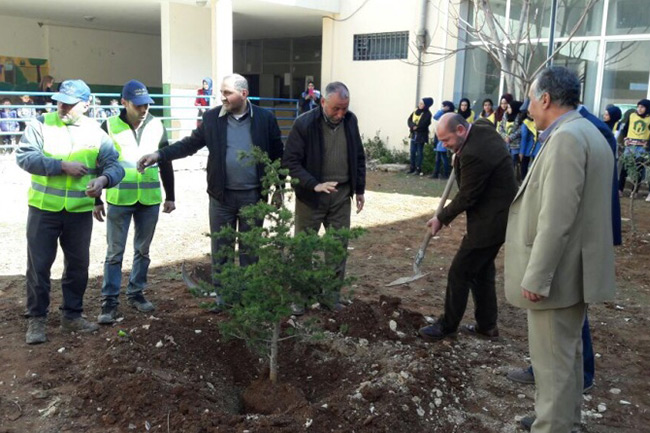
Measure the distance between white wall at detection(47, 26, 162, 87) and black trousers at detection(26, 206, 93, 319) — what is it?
1802 centimetres

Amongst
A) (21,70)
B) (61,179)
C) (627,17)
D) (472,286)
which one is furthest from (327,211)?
(21,70)

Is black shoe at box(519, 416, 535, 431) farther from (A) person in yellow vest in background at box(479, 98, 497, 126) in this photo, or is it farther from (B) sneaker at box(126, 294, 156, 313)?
(A) person in yellow vest in background at box(479, 98, 497, 126)

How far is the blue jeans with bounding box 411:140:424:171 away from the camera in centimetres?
1443

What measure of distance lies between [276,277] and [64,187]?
1816 millimetres

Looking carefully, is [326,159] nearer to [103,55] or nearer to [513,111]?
[513,111]

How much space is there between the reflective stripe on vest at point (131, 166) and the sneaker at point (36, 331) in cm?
100

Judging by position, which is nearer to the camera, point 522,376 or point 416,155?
point 522,376

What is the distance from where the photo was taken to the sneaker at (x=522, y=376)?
390 centimetres

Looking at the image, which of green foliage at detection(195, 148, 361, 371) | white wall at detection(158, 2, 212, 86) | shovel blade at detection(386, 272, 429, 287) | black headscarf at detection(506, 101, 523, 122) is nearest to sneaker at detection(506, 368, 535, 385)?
green foliage at detection(195, 148, 361, 371)

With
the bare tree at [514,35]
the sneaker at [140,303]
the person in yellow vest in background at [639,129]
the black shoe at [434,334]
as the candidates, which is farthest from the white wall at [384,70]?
the sneaker at [140,303]

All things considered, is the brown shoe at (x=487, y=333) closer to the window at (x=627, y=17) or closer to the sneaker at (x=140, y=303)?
the sneaker at (x=140, y=303)

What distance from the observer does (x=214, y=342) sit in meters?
4.31

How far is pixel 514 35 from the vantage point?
14391mm

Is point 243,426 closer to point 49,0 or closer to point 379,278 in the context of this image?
point 379,278
